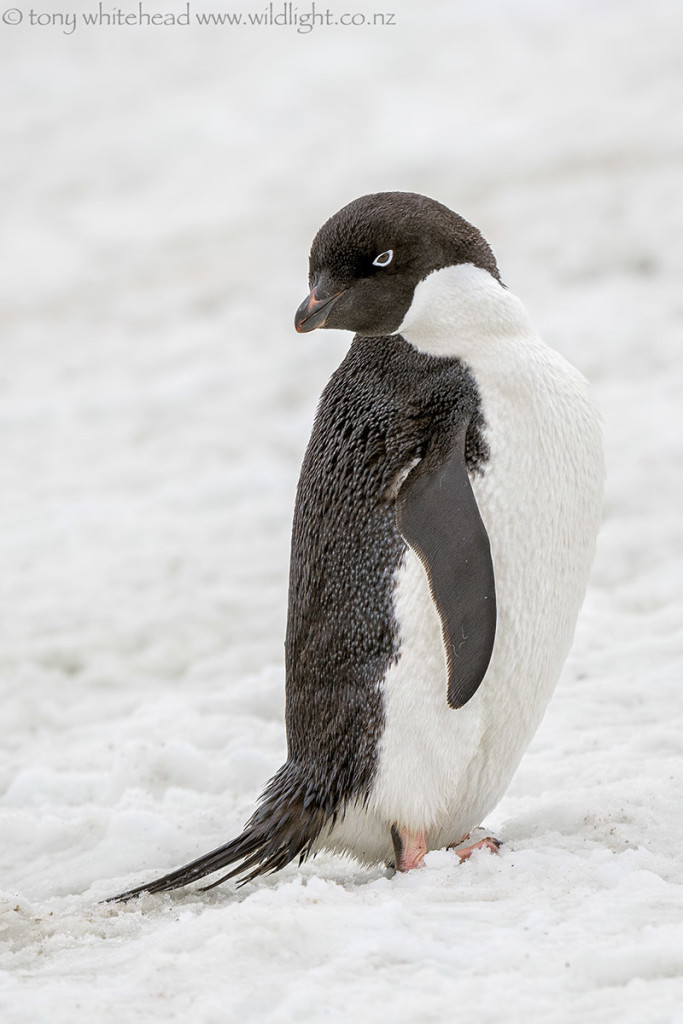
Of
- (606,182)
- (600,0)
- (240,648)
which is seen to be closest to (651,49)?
(600,0)

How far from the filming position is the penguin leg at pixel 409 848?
2420 mm

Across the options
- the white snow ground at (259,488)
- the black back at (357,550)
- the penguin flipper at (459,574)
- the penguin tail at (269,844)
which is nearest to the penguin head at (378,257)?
the black back at (357,550)

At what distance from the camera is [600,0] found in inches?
392

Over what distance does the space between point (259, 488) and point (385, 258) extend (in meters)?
3.14

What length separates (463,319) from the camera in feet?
8.14

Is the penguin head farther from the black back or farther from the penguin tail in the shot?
the penguin tail

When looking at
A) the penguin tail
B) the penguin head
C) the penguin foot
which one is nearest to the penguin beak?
the penguin head

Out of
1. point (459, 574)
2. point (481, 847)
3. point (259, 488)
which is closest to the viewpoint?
point (459, 574)

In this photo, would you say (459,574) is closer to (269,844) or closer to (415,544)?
(415,544)

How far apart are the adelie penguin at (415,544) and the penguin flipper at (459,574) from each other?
11 millimetres

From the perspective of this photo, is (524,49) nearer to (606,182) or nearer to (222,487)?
(606,182)

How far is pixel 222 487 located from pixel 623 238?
3153 millimetres

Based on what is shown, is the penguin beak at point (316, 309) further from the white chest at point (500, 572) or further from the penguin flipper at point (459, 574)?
the penguin flipper at point (459, 574)

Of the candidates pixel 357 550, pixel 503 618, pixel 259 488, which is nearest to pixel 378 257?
pixel 357 550
